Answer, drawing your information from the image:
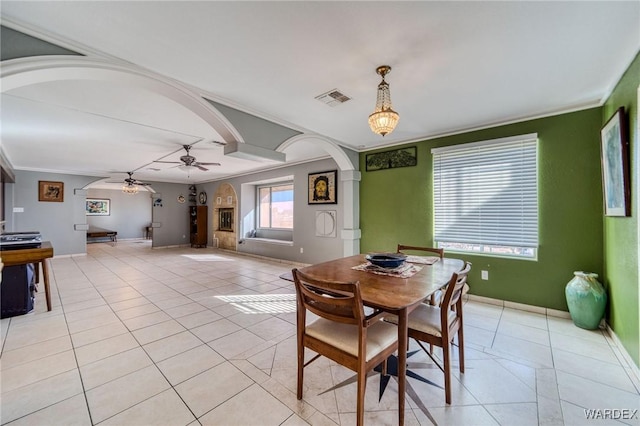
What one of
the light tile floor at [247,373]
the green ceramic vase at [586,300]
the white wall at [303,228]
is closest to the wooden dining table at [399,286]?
the light tile floor at [247,373]

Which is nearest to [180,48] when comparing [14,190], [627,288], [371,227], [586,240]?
[371,227]

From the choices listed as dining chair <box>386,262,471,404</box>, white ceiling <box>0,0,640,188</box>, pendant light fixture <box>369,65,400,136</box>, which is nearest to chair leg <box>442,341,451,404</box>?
dining chair <box>386,262,471,404</box>

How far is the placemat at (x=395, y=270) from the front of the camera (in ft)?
6.33

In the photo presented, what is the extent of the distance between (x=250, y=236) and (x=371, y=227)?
4228mm

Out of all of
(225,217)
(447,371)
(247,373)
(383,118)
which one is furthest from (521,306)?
(225,217)

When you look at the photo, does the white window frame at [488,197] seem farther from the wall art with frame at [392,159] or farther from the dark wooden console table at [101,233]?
the dark wooden console table at [101,233]

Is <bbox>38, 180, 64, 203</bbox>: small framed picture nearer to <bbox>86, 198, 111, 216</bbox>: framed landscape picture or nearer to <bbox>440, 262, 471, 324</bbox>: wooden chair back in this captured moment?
<bbox>86, 198, 111, 216</bbox>: framed landscape picture

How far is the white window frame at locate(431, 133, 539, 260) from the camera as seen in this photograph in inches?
124

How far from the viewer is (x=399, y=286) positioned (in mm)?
1645

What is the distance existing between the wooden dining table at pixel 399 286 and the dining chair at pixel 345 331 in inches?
4.5

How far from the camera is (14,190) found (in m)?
6.36

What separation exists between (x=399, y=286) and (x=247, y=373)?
1.34 meters

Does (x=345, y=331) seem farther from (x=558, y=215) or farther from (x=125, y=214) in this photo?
(x=125, y=214)

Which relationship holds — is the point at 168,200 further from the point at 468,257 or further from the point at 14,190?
the point at 468,257
